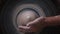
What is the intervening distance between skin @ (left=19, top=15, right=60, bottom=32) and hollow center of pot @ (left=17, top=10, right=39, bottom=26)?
29 mm

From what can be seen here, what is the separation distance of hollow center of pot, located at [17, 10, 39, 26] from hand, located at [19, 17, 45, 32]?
29 mm

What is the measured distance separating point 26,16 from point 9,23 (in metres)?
0.09

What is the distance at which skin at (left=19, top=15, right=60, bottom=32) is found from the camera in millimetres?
516

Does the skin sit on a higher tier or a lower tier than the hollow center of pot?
lower

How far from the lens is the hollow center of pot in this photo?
Result: 1.89 feet

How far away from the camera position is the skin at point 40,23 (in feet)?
1.69

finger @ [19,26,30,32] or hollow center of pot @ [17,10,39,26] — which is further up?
hollow center of pot @ [17,10,39,26]

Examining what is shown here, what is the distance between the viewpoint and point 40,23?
1.75 ft

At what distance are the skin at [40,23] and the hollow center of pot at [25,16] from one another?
1.2 inches

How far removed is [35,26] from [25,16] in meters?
0.07

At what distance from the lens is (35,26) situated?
0.54 metres

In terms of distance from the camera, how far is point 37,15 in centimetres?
60

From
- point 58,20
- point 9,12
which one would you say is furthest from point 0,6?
point 58,20

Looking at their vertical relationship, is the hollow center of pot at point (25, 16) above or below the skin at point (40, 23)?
above
